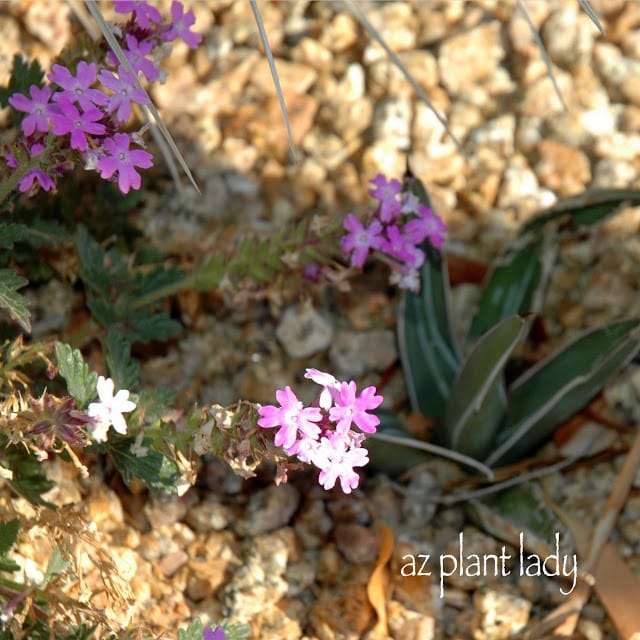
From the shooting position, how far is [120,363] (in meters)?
1.28

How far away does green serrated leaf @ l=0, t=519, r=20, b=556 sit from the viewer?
120cm

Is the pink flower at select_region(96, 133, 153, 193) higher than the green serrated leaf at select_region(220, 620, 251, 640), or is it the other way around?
the pink flower at select_region(96, 133, 153, 193)

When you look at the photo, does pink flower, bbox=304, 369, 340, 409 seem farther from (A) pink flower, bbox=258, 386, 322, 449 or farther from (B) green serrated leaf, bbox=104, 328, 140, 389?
(B) green serrated leaf, bbox=104, 328, 140, 389

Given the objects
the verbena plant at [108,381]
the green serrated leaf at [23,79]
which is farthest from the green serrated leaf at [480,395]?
the green serrated leaf at [23,79]

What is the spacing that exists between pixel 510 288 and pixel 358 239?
0.35 m

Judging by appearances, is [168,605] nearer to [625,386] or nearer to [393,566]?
[393,566]

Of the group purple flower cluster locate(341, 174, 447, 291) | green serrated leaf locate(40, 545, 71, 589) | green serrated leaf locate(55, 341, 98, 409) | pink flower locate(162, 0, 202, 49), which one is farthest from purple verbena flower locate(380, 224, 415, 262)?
green serrated leaf locate(40, 545, 71, 589)

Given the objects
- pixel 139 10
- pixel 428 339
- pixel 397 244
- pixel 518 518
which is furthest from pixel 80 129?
pixel 518 518

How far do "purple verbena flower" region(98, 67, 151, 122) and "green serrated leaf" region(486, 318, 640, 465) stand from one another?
2.44 ft

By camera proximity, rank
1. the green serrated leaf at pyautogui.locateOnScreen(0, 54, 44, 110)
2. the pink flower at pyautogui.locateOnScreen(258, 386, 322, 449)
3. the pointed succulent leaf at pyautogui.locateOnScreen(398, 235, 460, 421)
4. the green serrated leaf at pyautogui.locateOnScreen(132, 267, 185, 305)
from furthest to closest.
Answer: the pointed succulent leaf at pyautogui.locateOnScreen(398, 235, 460, 421), the green serrated leaf at pyautogui.locateOnScreen(132, 267, 185, 305), the green serrated leaf at pyautogui.locateOnScreen(0, 54, 44, 110), the pink flower at pyautogui.locateOnScreen(258, 386, 322, 449)

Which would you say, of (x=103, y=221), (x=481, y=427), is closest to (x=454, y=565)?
(x=481, y=427)

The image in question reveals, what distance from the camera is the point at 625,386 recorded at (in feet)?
5.32

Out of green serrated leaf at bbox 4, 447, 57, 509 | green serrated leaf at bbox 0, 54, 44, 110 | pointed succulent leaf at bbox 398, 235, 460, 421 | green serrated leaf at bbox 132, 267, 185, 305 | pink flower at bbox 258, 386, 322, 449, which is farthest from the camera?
pointed succulent leaf at bbox 398, 235, 460, 421

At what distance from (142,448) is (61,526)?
14 centimetres
